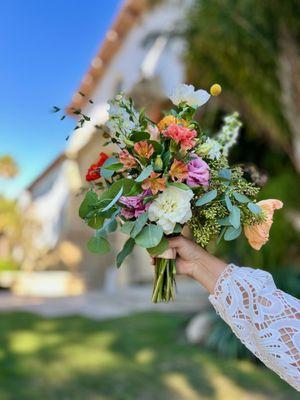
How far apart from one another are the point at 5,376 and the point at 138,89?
8473 mm

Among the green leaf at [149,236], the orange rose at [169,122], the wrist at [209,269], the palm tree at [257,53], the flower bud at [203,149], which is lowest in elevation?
the wrist at [209,269]

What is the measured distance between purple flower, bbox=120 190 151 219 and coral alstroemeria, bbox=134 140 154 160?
0.37 feet

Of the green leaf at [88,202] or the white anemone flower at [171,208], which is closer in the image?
the white anemone flower at [171,208]

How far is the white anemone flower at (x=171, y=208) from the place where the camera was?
4.82ft

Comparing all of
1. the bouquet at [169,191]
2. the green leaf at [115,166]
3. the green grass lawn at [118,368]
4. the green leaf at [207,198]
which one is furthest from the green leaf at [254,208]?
the green grass lawn at [118,368]

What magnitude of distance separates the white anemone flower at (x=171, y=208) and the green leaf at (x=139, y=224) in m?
0.02

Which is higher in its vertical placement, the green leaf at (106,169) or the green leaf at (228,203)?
the green leaf at (106,169)

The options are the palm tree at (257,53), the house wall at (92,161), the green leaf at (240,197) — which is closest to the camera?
the green leaf at (240,197)

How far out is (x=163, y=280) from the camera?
5.33ft

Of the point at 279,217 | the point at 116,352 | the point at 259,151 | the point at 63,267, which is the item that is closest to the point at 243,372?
the point at 116,352

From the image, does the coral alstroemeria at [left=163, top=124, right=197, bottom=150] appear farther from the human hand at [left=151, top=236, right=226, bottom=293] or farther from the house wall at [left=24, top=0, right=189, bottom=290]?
the house wall at [left=24, top=0, right=189, bottom=290]

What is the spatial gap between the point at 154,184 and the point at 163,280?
0.34m

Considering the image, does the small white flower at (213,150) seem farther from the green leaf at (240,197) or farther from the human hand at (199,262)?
the human hand at (199,262)

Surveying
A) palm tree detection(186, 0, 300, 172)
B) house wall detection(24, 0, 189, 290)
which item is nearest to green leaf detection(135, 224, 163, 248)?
palm tree detection(186, 0, 300, 172)
